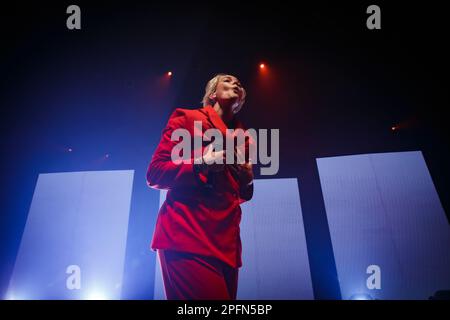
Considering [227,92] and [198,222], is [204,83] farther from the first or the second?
[198,222]

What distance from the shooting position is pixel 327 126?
256 centimetres

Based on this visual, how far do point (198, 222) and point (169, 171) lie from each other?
0.26m

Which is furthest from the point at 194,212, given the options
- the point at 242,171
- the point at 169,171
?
the point at 242,171

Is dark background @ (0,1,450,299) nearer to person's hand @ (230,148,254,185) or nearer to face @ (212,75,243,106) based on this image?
face @ (212,75,243,106)

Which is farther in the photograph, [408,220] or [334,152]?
[334,152]

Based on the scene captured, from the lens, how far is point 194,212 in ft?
4.08

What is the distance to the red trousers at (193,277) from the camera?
1.13 metres

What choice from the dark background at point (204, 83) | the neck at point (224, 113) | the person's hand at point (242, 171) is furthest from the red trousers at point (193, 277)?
the dark background at point (204, 83)

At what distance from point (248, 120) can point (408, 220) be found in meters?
1.58

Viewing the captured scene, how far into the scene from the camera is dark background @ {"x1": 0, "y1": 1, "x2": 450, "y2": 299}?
2.41 metres

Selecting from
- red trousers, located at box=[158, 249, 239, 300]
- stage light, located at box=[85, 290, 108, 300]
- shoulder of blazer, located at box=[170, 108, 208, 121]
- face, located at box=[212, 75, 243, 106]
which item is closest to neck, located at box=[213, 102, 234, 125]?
face, located at box=[212, 75, 243, 106]

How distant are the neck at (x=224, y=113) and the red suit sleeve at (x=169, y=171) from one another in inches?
11.5
